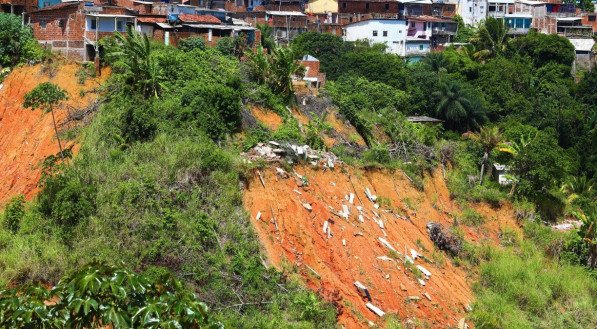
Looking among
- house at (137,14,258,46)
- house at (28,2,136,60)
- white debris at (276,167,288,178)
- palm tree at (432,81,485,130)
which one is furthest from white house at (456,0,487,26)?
white debris at (276,167,288,178)

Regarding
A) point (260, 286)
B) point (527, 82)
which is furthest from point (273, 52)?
point (527, 82)

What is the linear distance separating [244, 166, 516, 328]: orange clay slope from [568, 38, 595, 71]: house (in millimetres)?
22996

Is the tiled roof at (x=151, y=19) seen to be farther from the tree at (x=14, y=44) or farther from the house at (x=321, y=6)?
the house at (x=321, y=6)

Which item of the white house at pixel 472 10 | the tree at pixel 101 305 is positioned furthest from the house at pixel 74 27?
the white house at pixel 472 10

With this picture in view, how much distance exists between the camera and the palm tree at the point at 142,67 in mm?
26891

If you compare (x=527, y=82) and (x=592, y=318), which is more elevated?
(x=527, y=82)

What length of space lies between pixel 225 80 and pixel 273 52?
110 inches

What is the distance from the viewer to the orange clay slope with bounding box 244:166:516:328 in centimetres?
2278

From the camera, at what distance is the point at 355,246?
Answer: 24.5 meters

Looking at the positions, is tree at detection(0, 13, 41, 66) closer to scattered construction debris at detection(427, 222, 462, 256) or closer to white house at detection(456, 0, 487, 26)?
scattered construction debris at detection(427, 222, 462, 256)

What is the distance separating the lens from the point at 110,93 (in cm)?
2725

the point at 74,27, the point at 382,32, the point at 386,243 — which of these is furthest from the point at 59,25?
the point at 382,32

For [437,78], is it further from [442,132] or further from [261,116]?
[261,116]

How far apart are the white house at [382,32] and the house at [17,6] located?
20.7m
